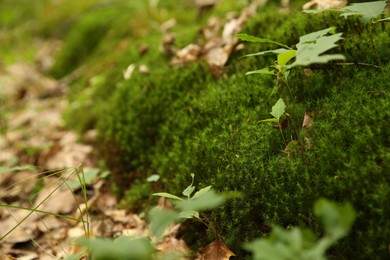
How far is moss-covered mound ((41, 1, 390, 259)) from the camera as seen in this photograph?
1664mm

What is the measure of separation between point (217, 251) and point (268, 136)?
0.74m

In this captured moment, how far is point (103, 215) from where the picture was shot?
2770mm

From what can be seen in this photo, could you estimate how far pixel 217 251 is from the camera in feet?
6.34

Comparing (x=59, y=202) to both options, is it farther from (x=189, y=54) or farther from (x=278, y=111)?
(x=278, y=111)

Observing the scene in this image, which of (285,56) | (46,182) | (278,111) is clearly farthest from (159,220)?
(46,182)

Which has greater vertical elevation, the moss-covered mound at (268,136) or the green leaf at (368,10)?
the green leaf at (368,10)

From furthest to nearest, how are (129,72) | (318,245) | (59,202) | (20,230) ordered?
1. (129,72)
2. (59,202)
3. (20,230)
4. (318,245)

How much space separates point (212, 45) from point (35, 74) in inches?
173

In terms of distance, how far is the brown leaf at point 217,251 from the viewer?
1.89m

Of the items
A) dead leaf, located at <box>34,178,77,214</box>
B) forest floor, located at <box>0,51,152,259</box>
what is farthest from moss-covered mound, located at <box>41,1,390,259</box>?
dead leaf, located at <box>34,178,77,214</box>

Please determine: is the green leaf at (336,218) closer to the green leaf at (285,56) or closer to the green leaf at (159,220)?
the green leaf at (159,220)

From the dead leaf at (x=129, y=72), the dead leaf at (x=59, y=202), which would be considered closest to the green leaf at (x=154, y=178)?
the dead leaf at (x=59, y=202)

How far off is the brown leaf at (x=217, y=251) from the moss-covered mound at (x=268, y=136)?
5 centimetres

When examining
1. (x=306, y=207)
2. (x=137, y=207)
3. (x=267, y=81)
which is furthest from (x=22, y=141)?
(x=306, y=207)
